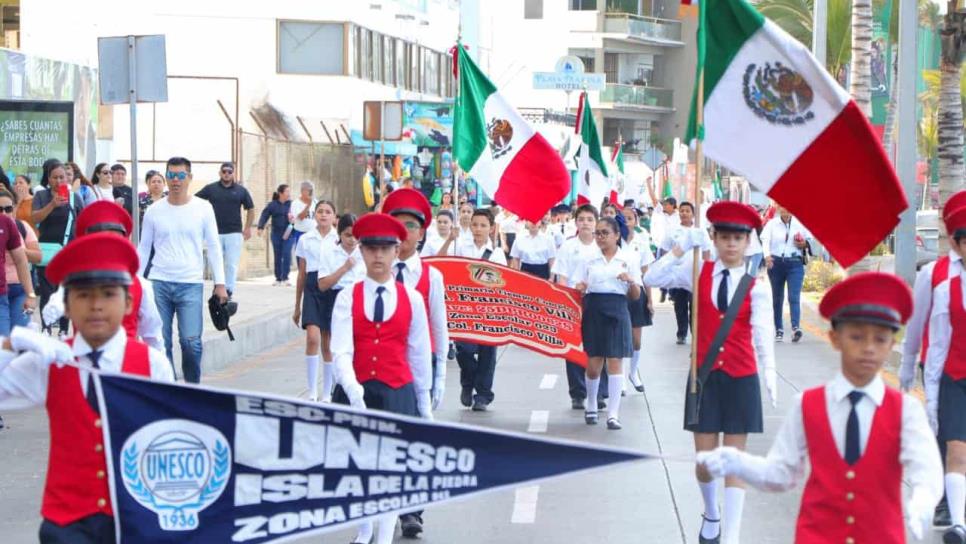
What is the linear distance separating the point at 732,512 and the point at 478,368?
6278 mm

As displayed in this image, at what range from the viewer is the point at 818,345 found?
20641mm

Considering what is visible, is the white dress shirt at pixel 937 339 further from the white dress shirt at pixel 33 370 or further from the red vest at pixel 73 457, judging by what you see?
the red vest at pixel 73 457

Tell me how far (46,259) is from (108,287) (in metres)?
10.1

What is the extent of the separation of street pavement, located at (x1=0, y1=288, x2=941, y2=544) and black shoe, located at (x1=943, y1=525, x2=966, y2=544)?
38cm

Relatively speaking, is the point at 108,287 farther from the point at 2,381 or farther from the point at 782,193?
the point at 782,193

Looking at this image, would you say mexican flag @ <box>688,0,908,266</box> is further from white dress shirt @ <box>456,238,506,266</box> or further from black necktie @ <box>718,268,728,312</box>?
white dress shirt @ <box>456,238,506,266</box>

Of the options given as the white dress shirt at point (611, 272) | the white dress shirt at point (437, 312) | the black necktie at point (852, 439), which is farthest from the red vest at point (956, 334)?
the white dress shirt at point (611, 272)

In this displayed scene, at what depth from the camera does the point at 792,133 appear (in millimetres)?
8547

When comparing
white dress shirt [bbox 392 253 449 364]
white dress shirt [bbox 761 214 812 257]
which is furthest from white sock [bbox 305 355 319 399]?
white dress shirt [bbox 761 214 812 257]

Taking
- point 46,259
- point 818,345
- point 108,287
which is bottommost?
point 818,345

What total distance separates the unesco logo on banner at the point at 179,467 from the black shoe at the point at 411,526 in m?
3.48

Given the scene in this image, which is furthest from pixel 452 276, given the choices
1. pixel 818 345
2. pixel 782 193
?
pixel 818 345

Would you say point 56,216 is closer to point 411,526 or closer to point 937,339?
point 411,526

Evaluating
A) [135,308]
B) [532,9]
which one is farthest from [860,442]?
[532,9]
